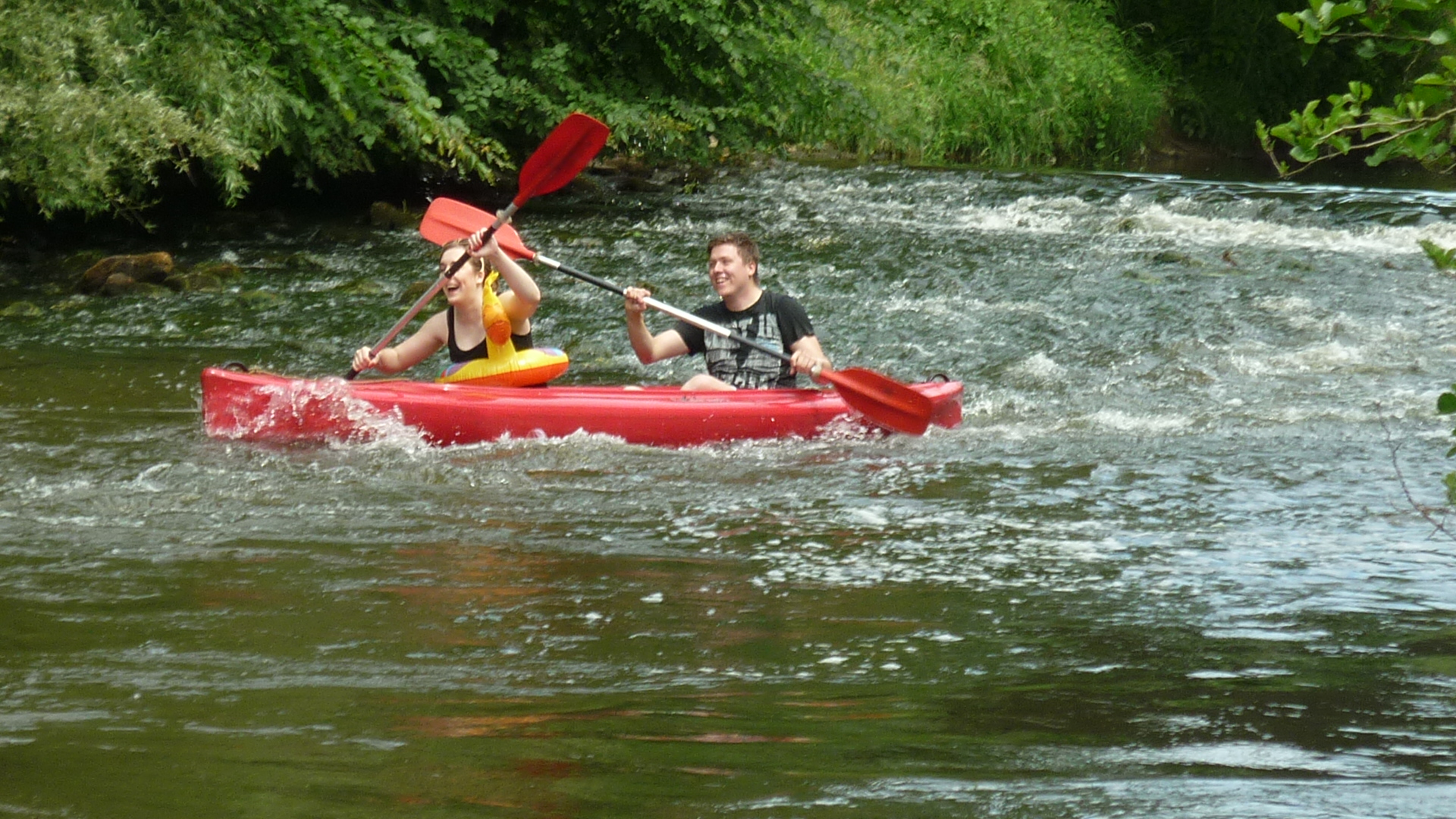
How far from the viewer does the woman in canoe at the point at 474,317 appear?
5.38 metres

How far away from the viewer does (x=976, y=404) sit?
644 cm

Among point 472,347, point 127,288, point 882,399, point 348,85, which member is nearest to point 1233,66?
point 348,85

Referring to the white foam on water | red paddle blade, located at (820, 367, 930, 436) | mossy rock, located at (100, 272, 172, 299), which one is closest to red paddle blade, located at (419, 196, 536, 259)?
red paddle blade, located at (820, 367, 930, 436)

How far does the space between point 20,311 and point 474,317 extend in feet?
11.6

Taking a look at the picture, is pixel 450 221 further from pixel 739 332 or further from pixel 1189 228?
pixel 1189 228

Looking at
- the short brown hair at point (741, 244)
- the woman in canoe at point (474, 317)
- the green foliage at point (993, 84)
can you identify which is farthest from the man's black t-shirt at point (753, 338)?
the green foliage at point (993, 84)

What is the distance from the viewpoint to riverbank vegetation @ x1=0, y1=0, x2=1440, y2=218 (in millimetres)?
7562

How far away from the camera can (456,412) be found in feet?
17.6

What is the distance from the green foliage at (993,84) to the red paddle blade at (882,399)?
384 inches

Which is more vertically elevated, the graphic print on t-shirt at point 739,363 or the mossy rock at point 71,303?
the mossy rock at point 71,303

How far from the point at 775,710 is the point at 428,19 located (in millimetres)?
8881

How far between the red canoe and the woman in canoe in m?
0.18

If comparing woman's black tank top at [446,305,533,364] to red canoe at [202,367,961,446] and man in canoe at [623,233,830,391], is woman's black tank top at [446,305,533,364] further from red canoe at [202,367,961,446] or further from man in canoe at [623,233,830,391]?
man in canoe at [623,233,830,391]

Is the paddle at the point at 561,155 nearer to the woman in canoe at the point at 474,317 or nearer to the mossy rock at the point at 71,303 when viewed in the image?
the woman in canoe at the point at 474,317
